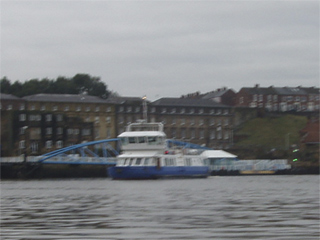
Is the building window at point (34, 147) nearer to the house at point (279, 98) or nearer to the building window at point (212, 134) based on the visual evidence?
the building window at point (212, 134)

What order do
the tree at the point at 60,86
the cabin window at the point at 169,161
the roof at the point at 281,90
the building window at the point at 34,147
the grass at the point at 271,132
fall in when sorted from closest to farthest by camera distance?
the cabin window at the point at 169,161, the building window at the point at 34,147, the grass at the point at 271,132, the tree at the point at 60,86, the roof at the point at 281,90

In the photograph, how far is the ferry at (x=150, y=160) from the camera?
59562 mm

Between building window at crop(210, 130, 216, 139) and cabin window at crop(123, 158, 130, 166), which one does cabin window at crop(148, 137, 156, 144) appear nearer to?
cabin window at crop(123, 158, 130, 166)

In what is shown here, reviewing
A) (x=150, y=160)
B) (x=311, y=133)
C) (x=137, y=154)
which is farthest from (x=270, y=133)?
(x=150, y=160)

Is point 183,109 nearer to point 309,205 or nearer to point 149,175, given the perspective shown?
point 149,175

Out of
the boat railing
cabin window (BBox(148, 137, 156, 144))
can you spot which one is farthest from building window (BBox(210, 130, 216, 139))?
cabin window (BBox(148, 137, 156, 144))

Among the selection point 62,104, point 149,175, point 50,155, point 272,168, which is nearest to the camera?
point 149,175

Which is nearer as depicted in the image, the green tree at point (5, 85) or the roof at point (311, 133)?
the roof at point (311, 133)

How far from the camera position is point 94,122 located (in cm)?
10925

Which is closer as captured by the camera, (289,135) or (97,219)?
(97,219)

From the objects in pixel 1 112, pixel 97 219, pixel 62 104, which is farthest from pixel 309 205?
pixel 62 104

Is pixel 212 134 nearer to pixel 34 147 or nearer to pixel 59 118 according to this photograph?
pixel 59 118

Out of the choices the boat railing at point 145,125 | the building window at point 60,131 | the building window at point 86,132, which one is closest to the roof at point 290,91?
the building window at point 86,132

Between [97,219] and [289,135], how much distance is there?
A: 3791 inches
